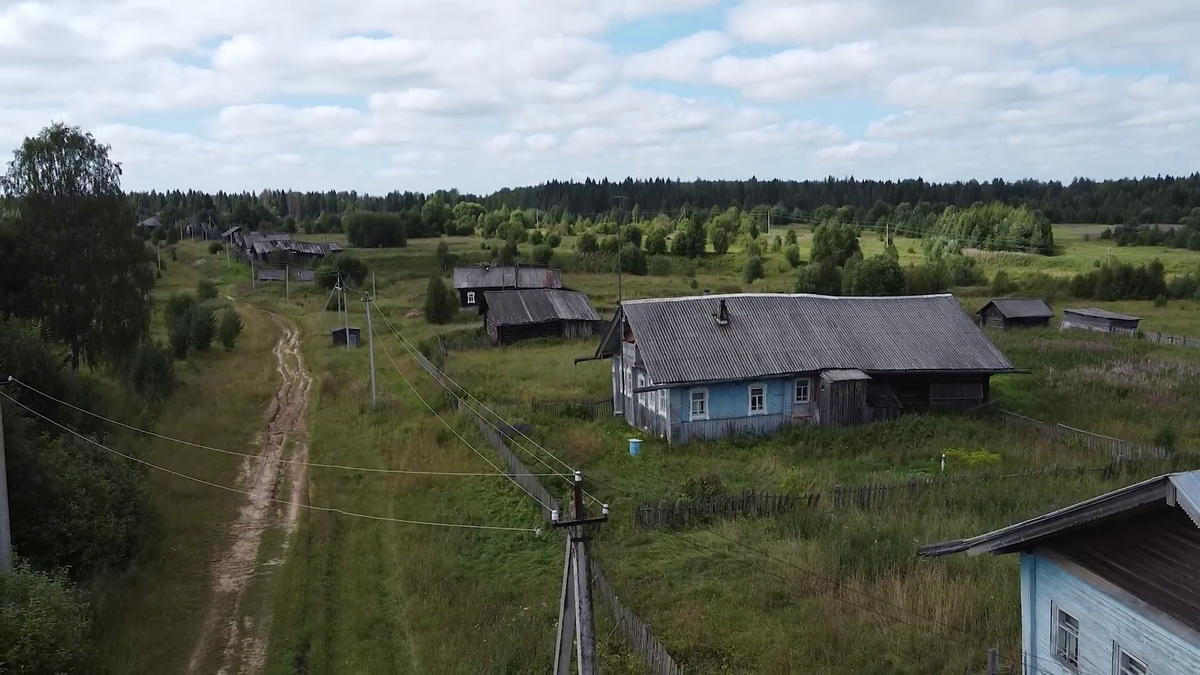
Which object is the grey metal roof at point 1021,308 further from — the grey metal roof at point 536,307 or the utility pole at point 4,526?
the utility pole at point 4,526

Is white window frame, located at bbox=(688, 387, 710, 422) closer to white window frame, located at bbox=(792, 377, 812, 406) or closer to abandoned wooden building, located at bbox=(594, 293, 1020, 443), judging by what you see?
abandoned wooden building, located at bbox=(594, 293, 1020, 443)

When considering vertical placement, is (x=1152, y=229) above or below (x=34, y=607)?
above

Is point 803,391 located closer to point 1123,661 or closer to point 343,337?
point 1123,661

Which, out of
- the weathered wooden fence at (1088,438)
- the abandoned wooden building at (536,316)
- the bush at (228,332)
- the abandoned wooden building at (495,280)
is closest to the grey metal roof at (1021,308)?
the abandoned wooden building at (536,316)

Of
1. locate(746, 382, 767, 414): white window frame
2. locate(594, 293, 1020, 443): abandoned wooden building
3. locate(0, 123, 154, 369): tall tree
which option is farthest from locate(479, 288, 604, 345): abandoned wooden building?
locate(746, 382, 767, 414): white window frame

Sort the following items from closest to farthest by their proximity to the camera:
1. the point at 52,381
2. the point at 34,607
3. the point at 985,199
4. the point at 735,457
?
the point at 34,607, the point at 52,381, the point at 735,457, the point at 985,199

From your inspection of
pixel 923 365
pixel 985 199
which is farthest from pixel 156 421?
pixel 985 199

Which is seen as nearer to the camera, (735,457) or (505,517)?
(505,517)

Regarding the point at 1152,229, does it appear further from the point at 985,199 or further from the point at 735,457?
the point at 735,457
